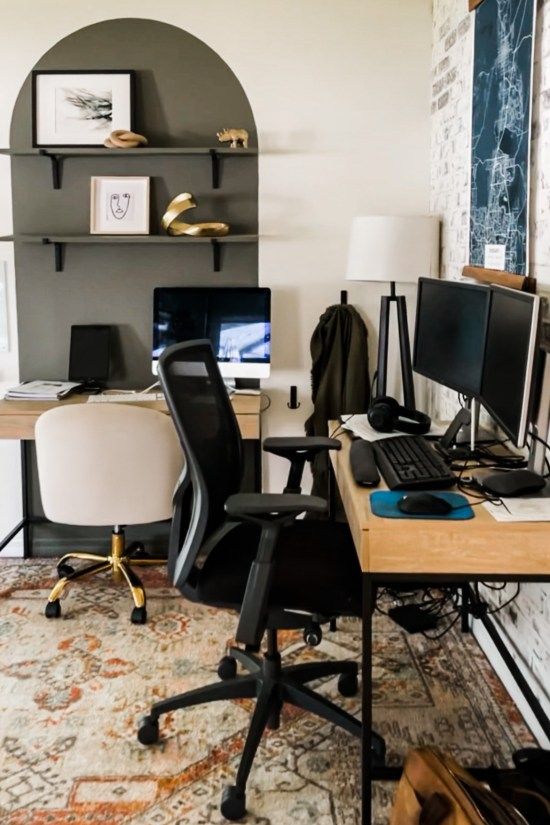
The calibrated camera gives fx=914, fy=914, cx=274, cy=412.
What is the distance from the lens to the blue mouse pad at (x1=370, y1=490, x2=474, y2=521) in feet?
6.86

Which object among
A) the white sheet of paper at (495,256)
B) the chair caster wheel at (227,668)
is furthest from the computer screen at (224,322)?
the chair caster wheel at (227,668)

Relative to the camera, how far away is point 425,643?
10.6 feet

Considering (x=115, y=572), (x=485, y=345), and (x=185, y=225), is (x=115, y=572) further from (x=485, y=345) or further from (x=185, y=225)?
(x=485, y=345)

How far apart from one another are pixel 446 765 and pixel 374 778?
1.17 feet

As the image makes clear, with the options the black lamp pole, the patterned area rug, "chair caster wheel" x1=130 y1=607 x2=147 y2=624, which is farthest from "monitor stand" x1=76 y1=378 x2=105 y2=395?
the black lamp pole

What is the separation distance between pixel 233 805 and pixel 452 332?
151cm

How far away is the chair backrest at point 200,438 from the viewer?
2322 mm

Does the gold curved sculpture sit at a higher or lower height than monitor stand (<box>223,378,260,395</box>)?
higher

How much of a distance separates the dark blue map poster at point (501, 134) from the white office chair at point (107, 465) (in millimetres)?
1322

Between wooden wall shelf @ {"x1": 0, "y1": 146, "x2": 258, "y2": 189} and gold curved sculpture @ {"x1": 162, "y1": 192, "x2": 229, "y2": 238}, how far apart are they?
0.60 feet

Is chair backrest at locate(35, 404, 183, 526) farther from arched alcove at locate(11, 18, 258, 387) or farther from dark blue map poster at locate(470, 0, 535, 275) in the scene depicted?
dark blue map poster at locate(470, 0, 535, 275)

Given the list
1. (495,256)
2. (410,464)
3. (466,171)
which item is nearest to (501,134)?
(495,256)

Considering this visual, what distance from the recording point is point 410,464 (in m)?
2.46

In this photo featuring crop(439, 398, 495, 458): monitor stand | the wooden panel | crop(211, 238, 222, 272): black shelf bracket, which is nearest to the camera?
the wooden panel
